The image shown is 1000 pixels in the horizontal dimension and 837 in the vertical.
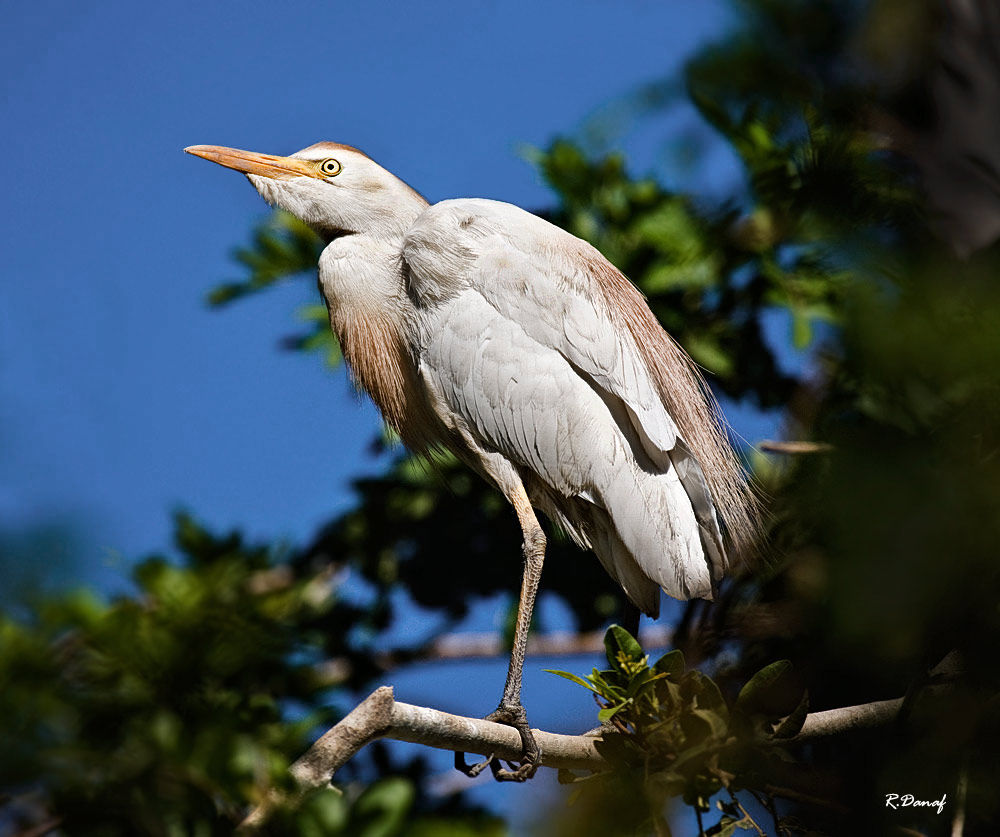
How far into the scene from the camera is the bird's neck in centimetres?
259

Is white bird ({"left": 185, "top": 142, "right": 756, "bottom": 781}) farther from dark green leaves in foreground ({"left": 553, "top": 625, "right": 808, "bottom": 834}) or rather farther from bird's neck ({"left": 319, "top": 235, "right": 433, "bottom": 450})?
dark green leaves in foreground ({"left": 553, "top": 625, "right": 808, "bottom": 834})

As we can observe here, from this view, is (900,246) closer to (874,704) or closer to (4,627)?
(4,627)

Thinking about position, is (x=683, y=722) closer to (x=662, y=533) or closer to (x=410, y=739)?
(x=410, y=739)

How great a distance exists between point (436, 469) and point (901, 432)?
86.5 inches

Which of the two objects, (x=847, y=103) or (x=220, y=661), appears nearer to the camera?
(x=220, y=661)

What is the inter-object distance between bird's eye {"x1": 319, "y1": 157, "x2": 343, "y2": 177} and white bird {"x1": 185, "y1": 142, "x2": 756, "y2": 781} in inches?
12.0

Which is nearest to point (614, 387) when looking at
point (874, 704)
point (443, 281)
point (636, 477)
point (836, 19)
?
point (636, 477)

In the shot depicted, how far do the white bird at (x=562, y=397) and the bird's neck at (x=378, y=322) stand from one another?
17mm

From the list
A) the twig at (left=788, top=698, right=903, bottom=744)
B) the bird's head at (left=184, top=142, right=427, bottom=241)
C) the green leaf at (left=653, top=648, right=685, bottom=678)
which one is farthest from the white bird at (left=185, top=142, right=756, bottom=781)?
the green leaf at (left=653, top=648, right=685, bottom=678)

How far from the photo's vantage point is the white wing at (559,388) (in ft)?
7.84

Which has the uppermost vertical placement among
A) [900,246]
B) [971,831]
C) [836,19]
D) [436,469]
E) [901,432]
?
[436,469]

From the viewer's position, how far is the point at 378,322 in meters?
2.64

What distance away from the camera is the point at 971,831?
1.61 metres

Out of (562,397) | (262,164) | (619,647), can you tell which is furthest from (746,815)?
(262,164)
